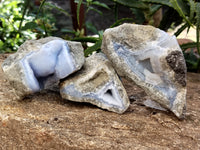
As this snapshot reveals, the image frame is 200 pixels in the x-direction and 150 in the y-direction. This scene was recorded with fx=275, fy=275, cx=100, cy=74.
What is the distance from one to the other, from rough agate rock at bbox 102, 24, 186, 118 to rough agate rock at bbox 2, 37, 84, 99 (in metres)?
0.13

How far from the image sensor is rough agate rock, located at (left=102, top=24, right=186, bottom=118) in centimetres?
82

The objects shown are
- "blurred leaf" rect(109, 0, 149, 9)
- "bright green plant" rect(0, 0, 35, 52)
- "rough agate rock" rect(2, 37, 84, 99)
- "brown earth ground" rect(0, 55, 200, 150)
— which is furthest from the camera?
"bright green plant" rect(0, 0, 35, 52)

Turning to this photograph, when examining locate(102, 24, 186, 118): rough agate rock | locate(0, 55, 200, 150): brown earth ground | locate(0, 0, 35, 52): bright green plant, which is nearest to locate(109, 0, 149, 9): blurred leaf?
locate(102, 24, 186, 118): rough agate rock

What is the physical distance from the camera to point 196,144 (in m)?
0.74

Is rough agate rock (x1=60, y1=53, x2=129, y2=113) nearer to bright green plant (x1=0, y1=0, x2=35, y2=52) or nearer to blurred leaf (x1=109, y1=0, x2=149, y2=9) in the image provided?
blurred leaf (x1=109, y1=0, x2=149, y2=9)

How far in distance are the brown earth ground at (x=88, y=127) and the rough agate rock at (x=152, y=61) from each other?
0.07m

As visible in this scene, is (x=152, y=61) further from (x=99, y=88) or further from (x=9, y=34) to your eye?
(x=9, y=34)

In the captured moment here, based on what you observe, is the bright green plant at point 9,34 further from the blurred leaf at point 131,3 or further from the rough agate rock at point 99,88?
the rough agate rock at point 99,88

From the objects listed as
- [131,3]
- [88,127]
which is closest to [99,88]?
[88,127]

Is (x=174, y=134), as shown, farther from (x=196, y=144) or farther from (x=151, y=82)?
(x=151, y=82)

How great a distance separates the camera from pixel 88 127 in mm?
784

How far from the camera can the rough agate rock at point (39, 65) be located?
840 millimetres

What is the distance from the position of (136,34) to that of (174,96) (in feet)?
0.73

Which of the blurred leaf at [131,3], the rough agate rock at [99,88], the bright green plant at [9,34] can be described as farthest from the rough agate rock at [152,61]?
the bright green plant at [9,34]
